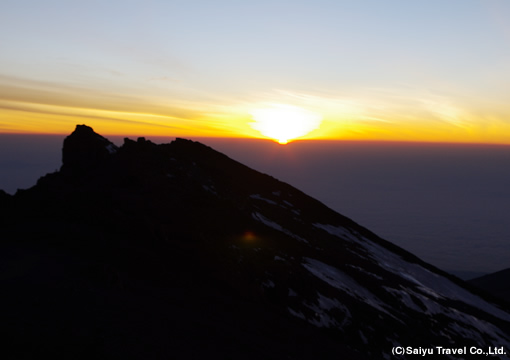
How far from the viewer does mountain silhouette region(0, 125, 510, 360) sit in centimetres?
1695

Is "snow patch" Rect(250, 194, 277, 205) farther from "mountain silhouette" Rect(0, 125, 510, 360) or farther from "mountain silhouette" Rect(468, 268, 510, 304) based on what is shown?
"mountain silhouette" Rect(468, 268, 510, 304)

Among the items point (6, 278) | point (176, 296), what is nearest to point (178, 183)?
point (176, 296)

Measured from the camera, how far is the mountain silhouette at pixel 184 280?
17.0 m

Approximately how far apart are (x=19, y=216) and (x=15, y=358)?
845 inches

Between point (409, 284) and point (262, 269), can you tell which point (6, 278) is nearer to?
point (262, 269)

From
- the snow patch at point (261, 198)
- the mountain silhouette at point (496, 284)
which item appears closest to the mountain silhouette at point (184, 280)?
the snow patch at point (261, 198)

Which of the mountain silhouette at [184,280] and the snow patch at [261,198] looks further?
the snow patch at [261,198]

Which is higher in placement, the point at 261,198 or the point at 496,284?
the point at 261,198

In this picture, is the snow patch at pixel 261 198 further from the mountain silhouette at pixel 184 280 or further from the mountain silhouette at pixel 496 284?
the mountain silhouette at pixel 496 284

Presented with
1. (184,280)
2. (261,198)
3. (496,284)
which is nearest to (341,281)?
(184,280)

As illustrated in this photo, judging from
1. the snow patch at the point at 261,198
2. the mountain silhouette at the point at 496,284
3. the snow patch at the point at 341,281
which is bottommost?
the mountain silhouette at the point at 496,284

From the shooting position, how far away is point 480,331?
50.7 m

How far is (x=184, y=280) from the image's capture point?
26.5 meters

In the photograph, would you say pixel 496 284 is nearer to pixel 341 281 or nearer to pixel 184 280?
pixel 341 281
